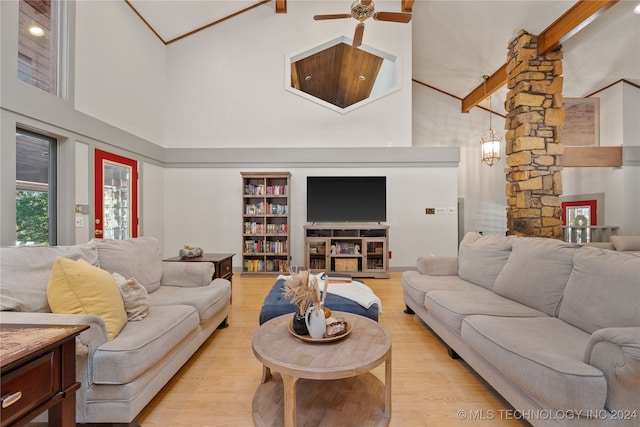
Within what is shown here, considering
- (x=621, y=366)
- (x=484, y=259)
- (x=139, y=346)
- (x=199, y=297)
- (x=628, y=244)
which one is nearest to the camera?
(x=621, y=366)

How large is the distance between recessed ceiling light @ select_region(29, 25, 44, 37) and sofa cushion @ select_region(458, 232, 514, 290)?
16.5ft

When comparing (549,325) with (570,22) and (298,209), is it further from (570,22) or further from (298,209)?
(570,22)

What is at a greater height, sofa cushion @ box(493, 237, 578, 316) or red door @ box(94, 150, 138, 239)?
red door @ box(94, 150, 138, 239)

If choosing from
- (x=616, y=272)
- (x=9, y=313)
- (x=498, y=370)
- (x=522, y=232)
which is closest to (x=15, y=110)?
(x=9, y=313)

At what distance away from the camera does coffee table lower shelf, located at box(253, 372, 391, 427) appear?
1496 millimetres

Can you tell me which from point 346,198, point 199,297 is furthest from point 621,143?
point 199,297

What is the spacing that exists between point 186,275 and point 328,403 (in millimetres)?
1781

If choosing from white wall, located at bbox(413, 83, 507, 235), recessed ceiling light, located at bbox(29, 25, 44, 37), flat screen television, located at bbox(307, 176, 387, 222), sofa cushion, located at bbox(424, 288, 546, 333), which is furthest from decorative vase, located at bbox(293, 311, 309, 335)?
white wall, located at bbox(413, 83, 507, 235)

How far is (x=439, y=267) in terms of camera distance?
310cm

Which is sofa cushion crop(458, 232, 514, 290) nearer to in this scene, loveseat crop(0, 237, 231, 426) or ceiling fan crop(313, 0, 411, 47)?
loveseat crop(0, 237, 231, 426)

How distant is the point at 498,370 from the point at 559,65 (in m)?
4.79

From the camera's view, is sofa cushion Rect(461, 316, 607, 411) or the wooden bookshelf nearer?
sofa cushion Rect(461, 316, 607, 411)

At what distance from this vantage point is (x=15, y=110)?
2621 millimetres

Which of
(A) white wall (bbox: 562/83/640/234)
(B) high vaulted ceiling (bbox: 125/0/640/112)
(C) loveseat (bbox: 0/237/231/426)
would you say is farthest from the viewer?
(A) white wall (bbox: 562/83/640/234)
